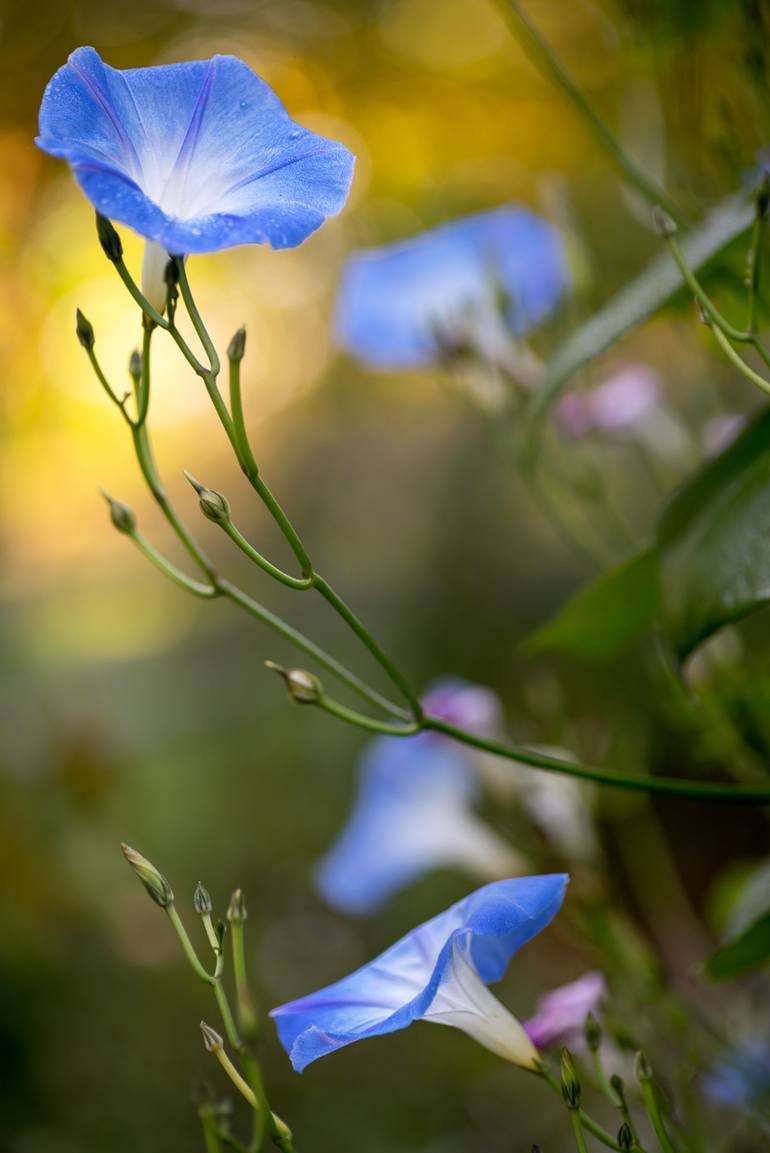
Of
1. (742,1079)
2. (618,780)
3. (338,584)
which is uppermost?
(618,780)

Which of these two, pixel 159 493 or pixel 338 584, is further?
pixel 338 584

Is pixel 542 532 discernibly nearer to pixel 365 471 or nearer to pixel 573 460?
pixel 365 471

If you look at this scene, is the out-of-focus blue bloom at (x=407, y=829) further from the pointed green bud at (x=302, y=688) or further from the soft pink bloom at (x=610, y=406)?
the pointed green bud at (x=302, y=688)

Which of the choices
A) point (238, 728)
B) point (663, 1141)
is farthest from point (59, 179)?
point (663, 1141)

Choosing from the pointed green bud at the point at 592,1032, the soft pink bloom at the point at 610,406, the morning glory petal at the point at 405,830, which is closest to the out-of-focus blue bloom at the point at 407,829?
the morning glory petal at the point at 405,830

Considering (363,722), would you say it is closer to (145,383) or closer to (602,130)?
(145,383)

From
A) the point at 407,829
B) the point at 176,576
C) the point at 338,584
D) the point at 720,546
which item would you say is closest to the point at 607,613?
the point at 720,546
